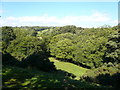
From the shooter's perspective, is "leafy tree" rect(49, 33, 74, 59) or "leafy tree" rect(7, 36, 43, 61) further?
"leafy tree" rect(49, 33, 74, 59)

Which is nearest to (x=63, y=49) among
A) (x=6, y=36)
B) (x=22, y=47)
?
(x=22, y=47)

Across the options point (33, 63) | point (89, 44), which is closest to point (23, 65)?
point (33, 63)

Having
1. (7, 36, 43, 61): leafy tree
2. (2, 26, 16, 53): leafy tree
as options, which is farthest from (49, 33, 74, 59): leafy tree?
(2, 26, 16, 53): leafy tree

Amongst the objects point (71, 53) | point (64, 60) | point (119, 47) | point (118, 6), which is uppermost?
point (118, 6)

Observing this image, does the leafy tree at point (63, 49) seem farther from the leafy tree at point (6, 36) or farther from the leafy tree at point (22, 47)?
the leafy tree at point (6, 36)

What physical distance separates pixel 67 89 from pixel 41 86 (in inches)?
51.0

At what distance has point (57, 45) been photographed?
50.0 m

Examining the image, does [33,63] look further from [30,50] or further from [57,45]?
[57,45]

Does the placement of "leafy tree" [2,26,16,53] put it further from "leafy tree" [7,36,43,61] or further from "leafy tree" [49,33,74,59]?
"leafy tree" [49,33,74,59]

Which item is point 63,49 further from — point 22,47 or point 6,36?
point 6,36

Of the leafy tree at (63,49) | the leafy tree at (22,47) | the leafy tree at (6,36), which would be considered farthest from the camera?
the leafy tree at (63,49)

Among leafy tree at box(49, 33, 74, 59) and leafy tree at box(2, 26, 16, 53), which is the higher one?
leafy tree at box(2, 26, 16, 53)

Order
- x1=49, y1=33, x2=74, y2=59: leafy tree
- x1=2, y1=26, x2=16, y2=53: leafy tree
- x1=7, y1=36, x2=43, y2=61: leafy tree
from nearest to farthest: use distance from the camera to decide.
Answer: x1=7, y1=36, x2=43, y2=61: leafy tree → x1=2, y1=26, x2=16, y2=53: leafy tree → x1=49, y1=33, x2=74, y2=59: leafy tree

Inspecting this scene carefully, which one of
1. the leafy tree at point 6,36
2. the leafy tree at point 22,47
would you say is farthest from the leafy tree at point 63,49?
the leafy tree at point 6,36
